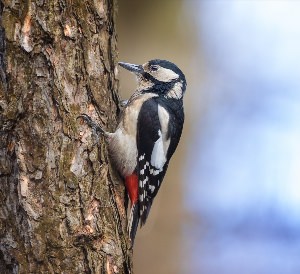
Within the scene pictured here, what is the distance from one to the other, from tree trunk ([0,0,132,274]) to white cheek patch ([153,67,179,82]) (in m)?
0.97

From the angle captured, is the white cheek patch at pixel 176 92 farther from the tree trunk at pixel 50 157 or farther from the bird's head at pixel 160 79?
the tree trunk at pixel 50 157

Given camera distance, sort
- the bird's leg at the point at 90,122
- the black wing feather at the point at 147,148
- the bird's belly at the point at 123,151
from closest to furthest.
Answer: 1. the bird's leg at the point at 90,122
2. the bird's belly at the point at 123,151
3. the black wing feather at the point at 147,148

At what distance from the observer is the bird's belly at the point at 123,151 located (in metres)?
3.10

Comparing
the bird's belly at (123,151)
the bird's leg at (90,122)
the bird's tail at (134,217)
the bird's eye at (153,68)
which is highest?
the bird's eye at (153,68)

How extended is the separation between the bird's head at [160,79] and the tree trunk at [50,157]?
949 millimetres

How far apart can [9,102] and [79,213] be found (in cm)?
54

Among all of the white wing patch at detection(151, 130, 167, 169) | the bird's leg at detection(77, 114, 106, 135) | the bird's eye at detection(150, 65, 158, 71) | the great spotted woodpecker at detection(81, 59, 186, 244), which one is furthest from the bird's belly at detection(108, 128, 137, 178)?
the bird's eye at detection(150, 65, 158, 71)

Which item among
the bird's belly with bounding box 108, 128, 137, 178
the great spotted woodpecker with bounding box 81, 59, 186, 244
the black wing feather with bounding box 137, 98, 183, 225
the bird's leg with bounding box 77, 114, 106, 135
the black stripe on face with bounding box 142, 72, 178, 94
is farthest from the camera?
the black stripe on face with bounding box 142, 72, 178, 94

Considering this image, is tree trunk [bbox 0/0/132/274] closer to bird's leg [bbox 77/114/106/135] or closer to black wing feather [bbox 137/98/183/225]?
bird's leg [bbox 77/114/106/135]

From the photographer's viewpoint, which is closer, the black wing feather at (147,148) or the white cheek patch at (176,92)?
the black wing feather at (147,148)

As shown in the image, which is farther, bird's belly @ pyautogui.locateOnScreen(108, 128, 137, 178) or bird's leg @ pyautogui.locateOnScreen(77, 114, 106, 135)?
bird's belly @ pyautogui.locateOnScreen(108, 128, 137, 178)

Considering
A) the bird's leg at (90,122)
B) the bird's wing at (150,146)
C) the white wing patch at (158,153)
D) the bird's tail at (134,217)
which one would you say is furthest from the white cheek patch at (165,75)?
the bird's leg at (90,122)

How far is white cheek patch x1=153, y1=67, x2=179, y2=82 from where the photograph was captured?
12.1 ft

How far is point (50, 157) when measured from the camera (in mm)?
2607
